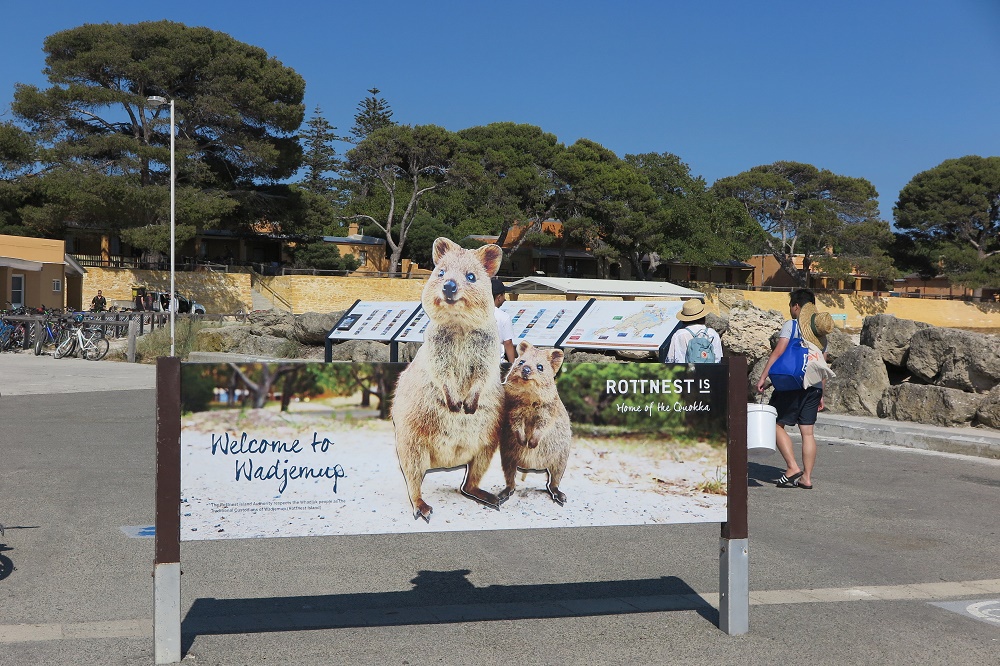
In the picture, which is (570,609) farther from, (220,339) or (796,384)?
(220,339)

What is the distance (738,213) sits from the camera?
230ft

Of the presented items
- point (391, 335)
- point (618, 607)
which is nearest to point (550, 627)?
point (618, 607)

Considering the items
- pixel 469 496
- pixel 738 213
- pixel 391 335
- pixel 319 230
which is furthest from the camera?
pixel 738 213

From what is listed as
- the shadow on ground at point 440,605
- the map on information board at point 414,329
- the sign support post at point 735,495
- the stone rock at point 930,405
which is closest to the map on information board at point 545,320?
the map on information board at point 414,329

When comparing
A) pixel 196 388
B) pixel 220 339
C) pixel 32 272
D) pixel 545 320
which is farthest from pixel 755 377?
pixel 32 272

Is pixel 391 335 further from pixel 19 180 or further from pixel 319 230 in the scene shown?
pixel 319 230

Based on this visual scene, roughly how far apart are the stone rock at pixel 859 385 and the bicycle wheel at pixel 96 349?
1855 cm

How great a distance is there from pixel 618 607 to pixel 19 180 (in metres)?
48.3

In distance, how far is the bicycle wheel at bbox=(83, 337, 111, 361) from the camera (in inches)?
1010

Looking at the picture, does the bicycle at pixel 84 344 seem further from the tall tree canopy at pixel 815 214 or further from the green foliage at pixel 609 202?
the tall tree canopy at pixel 815 214

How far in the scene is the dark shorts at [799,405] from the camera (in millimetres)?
9125

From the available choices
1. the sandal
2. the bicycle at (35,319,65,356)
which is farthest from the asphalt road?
the bicycle at (35,319,65,356)

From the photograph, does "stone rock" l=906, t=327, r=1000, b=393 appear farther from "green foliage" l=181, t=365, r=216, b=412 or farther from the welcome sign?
"green foliage" l=181, t=365, r=216, b=412

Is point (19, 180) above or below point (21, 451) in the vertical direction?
above
